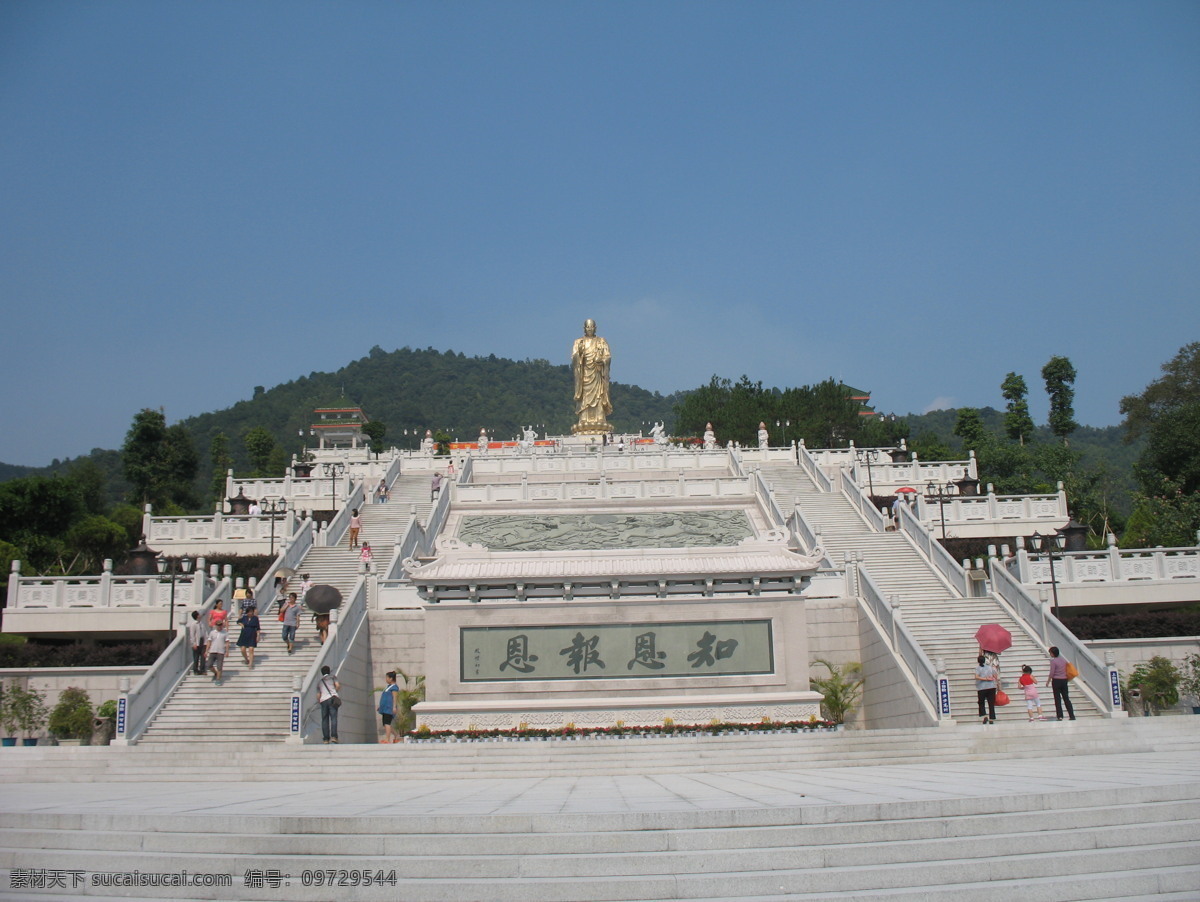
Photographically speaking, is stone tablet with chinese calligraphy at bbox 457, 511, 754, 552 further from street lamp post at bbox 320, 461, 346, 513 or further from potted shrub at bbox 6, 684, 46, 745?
potted shrub at bbox 6, 684, 46, 745

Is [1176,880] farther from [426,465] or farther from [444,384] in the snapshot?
[444,384]

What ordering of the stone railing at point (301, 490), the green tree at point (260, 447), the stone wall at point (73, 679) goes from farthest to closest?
the green tree at point (260, 447)
the stone railing at point (301, 490)
the stone wall at point (73, 679)

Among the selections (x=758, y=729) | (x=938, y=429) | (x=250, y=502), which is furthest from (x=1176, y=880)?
(x=938, y=429)

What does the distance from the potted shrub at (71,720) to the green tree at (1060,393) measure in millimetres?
49391

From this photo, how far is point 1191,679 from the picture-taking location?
17594mm

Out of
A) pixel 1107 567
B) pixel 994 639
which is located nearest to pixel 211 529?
pixel 994 639

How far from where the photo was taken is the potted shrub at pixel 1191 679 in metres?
17.4

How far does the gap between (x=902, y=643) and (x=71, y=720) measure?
13.5 metres

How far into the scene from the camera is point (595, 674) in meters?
15.7

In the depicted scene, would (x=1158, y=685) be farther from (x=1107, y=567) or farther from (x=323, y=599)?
(x=323, y=599)

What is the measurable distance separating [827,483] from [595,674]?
13.3 meters

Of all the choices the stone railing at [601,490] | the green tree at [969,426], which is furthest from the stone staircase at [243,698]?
the green tree at [969,426]

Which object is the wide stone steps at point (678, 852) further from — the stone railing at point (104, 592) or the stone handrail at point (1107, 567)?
the stone railing at point (104, 592)

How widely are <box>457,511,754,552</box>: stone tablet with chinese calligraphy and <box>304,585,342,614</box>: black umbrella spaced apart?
434 centimetres
